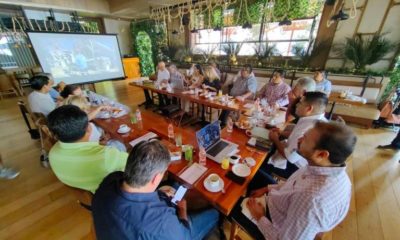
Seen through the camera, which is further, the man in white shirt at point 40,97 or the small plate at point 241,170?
the man in white shirt at point 40,97

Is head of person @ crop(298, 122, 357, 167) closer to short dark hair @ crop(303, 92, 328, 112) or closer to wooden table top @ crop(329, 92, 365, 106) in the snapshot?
short dark hair @ crop(303, 92, 328, 112)

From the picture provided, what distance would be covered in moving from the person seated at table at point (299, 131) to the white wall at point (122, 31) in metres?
9.38

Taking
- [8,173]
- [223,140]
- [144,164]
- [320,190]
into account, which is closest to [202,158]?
[223,140]

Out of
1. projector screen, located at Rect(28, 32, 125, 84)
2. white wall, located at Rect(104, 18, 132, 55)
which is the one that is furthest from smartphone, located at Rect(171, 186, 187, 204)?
white wall, located at Rect(104, 18, 132, 55)

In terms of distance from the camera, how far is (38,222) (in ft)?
5.62

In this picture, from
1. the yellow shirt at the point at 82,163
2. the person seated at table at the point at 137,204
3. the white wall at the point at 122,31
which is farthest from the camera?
the white wall at the point at 122,31

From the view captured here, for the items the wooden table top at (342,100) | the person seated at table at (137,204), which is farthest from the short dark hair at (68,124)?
the wooden table top at (342,100)

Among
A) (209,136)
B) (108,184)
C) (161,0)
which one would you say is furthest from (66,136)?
(161,0)

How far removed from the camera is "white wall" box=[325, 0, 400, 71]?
3746 mm

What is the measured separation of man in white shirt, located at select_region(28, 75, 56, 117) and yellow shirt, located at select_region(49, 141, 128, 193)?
1.78m

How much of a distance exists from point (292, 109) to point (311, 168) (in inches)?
51.4

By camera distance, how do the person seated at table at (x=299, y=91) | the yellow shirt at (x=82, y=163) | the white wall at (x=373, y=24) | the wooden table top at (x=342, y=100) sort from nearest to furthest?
the yellow shirt at (x=82, y=163), the person seated at table at (x=299, y=91), the wooden table top at (x=342, y=100), the white wall at (x=373, y=24)

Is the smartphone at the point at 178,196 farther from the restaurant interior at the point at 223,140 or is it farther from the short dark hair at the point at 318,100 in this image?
the short dark hair at the point at 318,100

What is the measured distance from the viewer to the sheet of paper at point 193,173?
1.25m
